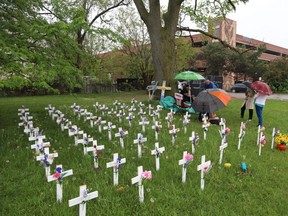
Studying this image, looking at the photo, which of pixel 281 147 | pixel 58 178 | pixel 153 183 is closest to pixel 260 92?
pixel 281 147

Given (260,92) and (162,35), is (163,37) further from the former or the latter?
(260,92)

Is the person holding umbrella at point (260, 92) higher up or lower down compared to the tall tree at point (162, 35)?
lower down

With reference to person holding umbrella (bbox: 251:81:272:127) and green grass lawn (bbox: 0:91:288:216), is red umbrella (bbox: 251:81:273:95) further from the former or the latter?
green grass lawn (bbox: 0:91:288:216)

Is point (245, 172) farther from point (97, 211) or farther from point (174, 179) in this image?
point (97, 211)

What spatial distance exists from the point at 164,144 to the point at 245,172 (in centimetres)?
187

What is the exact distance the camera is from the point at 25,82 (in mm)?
4992

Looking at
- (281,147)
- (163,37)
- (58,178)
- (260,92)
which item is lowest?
(281,147)

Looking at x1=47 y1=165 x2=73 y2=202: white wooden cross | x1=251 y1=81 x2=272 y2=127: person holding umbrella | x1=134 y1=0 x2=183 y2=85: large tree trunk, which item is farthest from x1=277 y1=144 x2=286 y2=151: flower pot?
x1=134 y1=0 x2=183 y2=85: large tree trunk

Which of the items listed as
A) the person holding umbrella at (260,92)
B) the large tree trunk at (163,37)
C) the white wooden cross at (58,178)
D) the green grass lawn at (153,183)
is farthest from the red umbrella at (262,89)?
the white wooden cross at (58,178)

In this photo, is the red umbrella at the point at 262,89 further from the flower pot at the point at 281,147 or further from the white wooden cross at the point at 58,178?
the white wooden cross at the point at 58,178

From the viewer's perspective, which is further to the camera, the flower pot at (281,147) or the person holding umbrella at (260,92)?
the person holding umbrella at (260,92)

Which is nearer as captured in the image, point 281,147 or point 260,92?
point 281,147

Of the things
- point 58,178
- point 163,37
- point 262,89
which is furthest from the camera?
point 163,37

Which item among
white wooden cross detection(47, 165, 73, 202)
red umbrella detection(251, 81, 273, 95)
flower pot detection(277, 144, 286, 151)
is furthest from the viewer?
red umbrella detection(251, 81, 273, 95)
